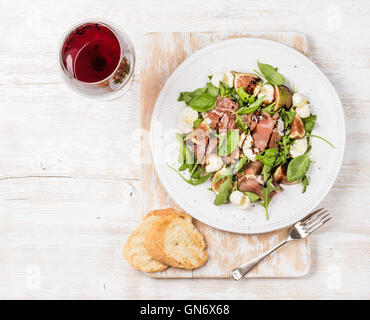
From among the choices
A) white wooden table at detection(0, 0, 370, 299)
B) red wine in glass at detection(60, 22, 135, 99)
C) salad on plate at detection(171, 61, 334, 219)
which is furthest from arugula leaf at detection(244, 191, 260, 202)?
red wine in glass at detection(60, 22, 135, 99)

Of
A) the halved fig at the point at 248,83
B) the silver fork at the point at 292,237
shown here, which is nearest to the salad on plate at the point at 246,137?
the halved fig at the point at 248,83

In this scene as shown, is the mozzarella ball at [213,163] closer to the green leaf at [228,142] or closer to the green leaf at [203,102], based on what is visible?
the green leaf at [228,142]

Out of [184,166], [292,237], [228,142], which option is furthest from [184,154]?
[292,237]

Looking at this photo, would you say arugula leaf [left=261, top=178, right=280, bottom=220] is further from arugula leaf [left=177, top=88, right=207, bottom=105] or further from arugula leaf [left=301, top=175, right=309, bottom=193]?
arugula leaf [left=177, top=88, right=207, bottom=105]

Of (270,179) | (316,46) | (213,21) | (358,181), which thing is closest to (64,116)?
(213,21)

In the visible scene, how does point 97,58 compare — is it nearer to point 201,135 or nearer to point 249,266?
point 201,135

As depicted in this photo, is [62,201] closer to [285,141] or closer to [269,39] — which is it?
[285,141]
